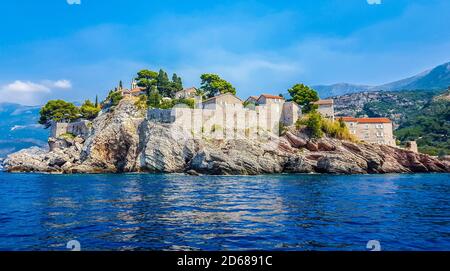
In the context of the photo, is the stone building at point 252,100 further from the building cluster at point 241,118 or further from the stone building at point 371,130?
the stone building at point 371,130

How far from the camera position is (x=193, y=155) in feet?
197

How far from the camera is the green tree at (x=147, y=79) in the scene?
8535 centimetres

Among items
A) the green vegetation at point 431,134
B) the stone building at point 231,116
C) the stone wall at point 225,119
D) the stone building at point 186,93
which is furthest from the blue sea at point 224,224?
the green vegetation at point 431,134

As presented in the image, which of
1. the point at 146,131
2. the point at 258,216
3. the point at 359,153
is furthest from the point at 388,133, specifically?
the point at 258,216

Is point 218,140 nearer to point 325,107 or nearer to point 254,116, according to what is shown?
point 254,116

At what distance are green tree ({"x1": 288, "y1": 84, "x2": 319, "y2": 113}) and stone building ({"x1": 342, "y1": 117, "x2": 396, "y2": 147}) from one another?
27.4 feet

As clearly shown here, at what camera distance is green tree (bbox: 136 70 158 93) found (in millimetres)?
85350

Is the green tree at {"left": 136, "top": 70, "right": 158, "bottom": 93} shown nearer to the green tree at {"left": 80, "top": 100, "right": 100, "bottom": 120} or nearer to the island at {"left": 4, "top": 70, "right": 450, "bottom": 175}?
the island at {"left": 4, "top": 70, "right": 450, "bottom": 175}

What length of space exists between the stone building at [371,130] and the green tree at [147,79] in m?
47.7

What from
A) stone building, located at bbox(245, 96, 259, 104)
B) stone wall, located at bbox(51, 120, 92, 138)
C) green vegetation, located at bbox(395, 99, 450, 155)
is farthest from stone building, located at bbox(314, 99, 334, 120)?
stone wall, located at bbox(51, 120, 92, 138)

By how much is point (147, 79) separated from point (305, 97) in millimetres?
39546

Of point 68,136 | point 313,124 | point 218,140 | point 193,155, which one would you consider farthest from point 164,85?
point 313,124
